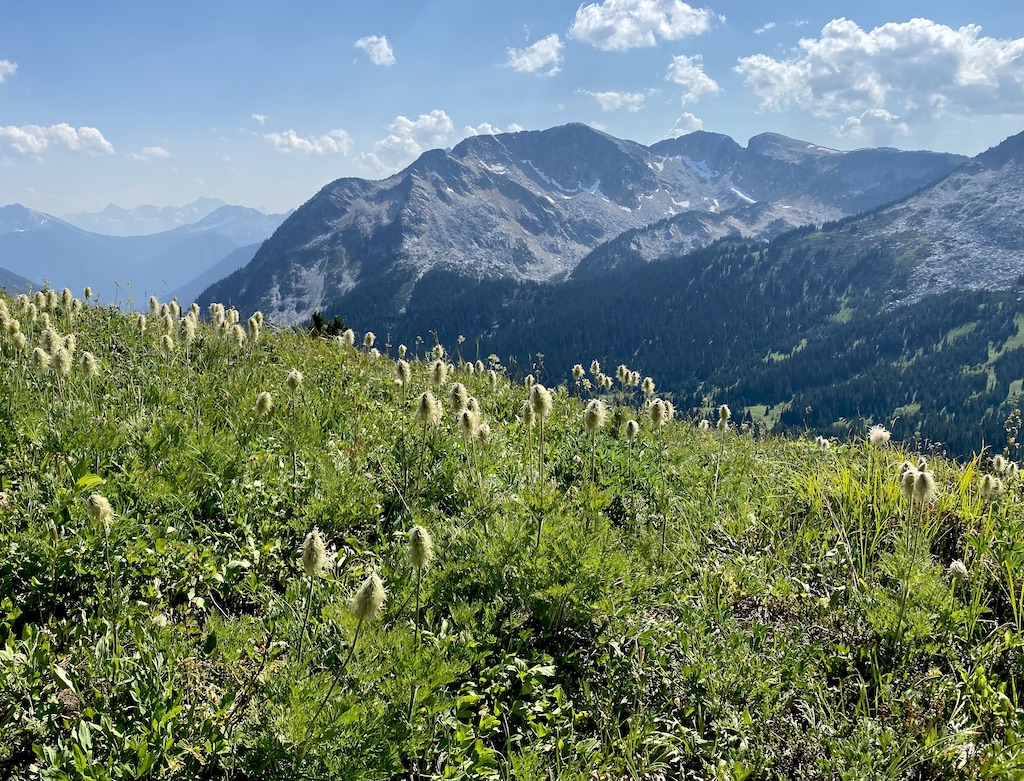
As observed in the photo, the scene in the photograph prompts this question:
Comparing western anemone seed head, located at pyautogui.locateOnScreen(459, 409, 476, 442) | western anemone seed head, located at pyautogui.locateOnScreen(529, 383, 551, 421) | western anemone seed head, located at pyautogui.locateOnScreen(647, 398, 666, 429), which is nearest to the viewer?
western anemone seed head, located at pyautogui.locateOnScreen(459, 409, 476, 442)

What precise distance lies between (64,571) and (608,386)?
844 centimetres

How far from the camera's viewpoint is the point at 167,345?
8.18m

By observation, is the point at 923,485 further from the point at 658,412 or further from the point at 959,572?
the point at 658,412

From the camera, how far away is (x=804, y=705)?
3.69 meters

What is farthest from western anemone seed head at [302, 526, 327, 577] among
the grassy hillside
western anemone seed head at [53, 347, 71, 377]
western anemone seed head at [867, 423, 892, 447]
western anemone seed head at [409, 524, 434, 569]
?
western anemone seed head at [867, 423, 892, 447]

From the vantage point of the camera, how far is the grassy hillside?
2984mm

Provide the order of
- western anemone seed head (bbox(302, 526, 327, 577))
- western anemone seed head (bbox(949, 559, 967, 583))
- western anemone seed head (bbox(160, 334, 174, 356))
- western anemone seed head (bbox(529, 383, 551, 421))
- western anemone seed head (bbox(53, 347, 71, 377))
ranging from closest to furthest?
western anemone seed head (bbox(302, 526, 327, 577)) → western anemone seed head (bbox(949, 559, 967, 583)) → western anemone seed head (bbox(529, 383, 551, 421)) → western anemone seed head (bbox(53, 347, 71, 377)) → western anemone seed head (bbox(160, 334, 174, 356))

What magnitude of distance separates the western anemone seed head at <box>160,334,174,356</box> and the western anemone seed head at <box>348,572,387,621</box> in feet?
21.7

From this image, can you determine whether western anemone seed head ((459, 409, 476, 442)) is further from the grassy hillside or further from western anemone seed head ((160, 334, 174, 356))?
western anemone seed head ((160, 334, 174, 356))

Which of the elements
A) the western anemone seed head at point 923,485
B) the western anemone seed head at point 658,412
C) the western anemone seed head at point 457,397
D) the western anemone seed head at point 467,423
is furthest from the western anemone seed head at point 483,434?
the western anemone seed head at point 923,485

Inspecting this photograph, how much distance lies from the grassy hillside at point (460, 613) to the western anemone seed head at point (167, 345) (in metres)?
1.63

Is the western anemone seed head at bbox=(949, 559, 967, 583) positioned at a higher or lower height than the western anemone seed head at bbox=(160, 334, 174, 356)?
lower

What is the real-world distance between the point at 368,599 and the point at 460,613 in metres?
0.87

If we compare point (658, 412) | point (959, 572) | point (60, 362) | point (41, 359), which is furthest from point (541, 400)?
point (41, 359)
